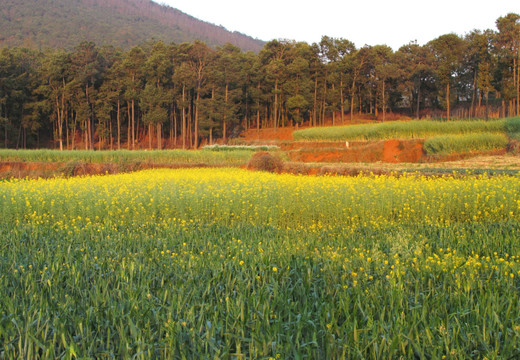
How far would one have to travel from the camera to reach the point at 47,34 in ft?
272

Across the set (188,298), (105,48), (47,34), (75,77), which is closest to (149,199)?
(188,298)

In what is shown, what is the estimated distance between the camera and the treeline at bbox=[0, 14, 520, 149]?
129 feet

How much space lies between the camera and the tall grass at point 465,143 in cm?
1870

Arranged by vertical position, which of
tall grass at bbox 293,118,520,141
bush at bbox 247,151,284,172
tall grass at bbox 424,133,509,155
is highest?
tall grass at bbox 293,118,520,141

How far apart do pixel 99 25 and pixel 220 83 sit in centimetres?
6927

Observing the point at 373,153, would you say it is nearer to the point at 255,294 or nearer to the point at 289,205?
the point at 289,205

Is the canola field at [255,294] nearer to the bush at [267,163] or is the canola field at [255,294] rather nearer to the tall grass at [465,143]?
the bush at [267,163]

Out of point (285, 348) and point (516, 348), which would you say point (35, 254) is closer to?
point (285, 348)

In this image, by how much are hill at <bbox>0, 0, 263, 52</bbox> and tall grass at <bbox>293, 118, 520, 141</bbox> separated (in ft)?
171

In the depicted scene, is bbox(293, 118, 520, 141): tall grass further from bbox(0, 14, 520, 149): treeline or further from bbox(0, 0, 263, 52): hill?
bbox(0, 0, 263, 52): hill

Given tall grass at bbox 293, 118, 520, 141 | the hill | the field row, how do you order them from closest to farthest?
the field row, tall grass at bbox 293, 118, 520, 141, the hill

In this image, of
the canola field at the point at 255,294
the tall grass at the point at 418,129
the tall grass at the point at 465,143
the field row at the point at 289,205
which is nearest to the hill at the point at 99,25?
the tall grass at the point at 418,129

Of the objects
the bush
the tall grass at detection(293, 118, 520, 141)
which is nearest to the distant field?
the bush

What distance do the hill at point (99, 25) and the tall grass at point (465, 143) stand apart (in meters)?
60.1
